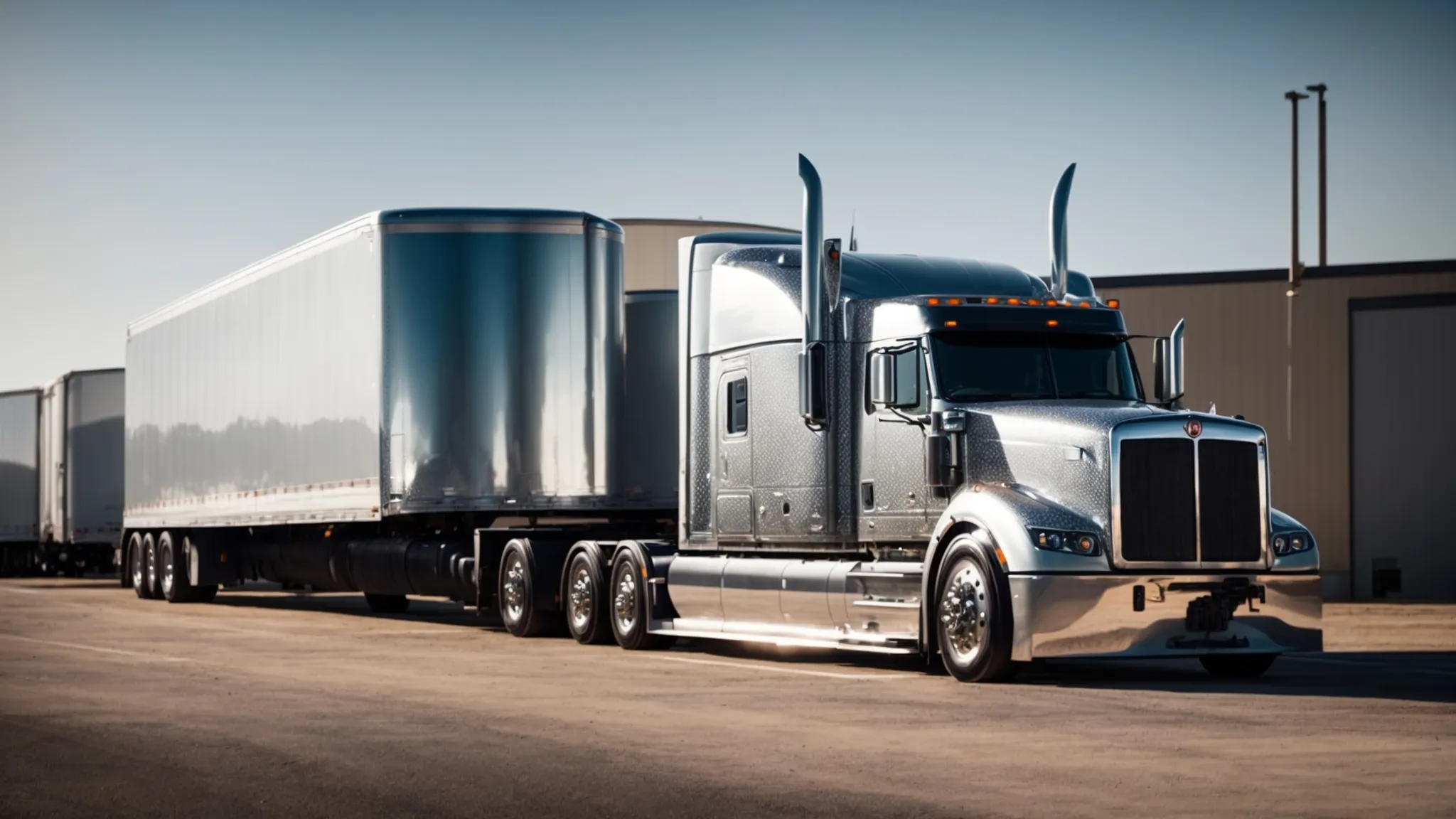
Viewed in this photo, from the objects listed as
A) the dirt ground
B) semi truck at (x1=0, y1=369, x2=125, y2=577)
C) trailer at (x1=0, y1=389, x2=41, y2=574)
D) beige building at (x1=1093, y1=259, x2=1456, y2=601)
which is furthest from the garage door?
trailer at (x1=0, y1=389, x2=41, y2=574)

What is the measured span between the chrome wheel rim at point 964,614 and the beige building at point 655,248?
2432 centimetres

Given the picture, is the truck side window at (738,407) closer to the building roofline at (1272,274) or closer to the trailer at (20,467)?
the building roofline at (1272,274)

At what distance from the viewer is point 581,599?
23.3 meters

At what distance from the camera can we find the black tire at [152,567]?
36.4m

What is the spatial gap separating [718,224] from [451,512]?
18.4 m

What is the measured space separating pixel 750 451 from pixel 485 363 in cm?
503

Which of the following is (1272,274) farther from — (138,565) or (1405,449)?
(138,565)

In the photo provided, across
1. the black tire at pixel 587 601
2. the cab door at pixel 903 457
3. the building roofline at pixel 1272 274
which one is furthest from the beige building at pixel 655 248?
the cab door at pixel 903 457

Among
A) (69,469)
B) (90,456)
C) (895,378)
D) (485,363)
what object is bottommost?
(69,469)

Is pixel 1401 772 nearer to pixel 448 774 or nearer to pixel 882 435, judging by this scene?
pixel 448 774

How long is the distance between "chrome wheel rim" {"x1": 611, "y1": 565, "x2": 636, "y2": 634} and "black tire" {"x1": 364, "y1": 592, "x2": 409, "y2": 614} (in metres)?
10.0

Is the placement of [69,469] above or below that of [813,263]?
below

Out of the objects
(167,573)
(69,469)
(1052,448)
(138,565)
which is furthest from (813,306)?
(69,469)

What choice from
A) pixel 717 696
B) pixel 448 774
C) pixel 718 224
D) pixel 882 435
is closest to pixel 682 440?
pixel 882 435
